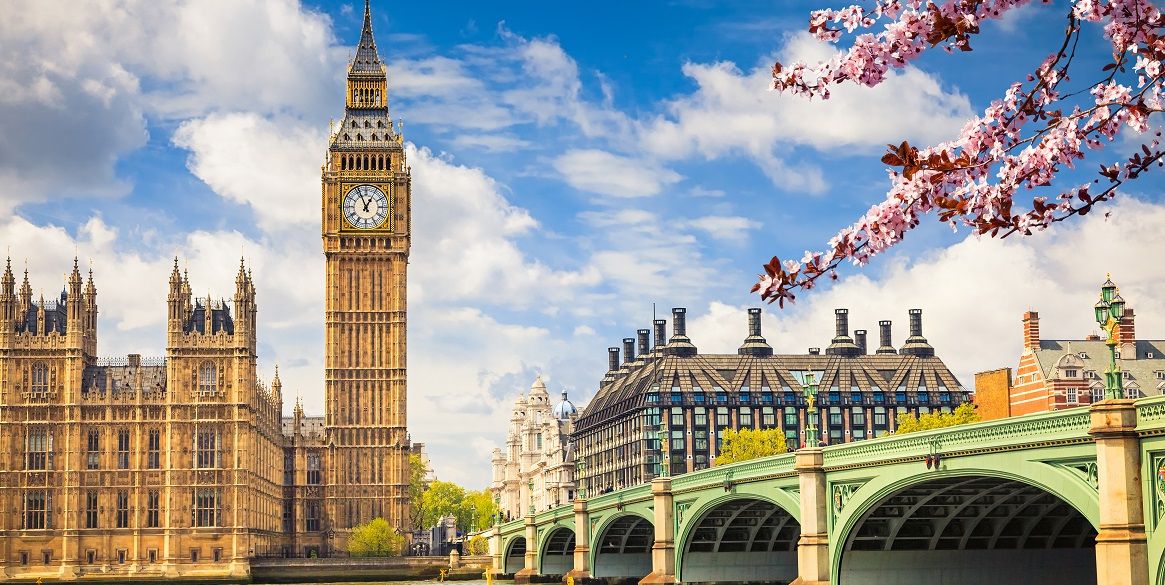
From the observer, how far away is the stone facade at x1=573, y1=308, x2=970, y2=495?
17000cm

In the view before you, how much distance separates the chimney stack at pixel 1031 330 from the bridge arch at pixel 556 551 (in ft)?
117

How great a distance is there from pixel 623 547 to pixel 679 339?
8743 centimetres

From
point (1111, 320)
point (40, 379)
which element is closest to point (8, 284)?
point (40, 379)

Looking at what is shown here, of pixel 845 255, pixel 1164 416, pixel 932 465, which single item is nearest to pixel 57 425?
pixel 932 465

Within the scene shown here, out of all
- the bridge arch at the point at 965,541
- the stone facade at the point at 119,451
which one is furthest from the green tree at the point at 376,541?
the bridge arch at the point at 965,541

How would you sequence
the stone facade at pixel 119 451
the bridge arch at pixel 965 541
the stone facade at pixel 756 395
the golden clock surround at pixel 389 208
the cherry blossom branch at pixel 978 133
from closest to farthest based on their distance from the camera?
the cherry blossom branch at pixel 978 133, the bridge arch at pixel 965 541, the stone facade at pixel 119 451, the golden clock surround at pixel 389 208, the stone facade at pixel 756 395

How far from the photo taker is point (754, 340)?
181 meters

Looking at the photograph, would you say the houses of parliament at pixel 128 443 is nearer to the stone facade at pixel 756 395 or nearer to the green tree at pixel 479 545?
the green tree at pixel 479 545

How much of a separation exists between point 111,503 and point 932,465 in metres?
91.7

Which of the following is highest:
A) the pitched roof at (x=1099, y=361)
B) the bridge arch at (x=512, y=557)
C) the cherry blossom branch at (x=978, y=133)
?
the pitched roof at (x=1099, y=361)

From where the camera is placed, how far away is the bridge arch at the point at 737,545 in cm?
7231

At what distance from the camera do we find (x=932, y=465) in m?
47.2

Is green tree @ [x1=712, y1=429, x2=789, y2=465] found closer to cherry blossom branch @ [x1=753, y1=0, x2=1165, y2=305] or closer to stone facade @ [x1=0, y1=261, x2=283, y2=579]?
stone facade @ [x1=0, y1=261, x2=283, y2=579]

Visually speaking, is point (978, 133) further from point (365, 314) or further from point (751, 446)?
point (365, 314)
